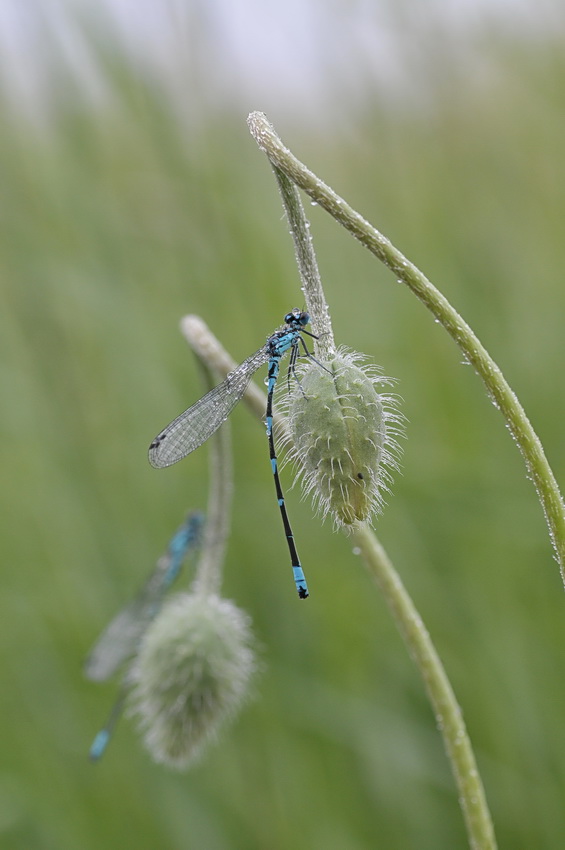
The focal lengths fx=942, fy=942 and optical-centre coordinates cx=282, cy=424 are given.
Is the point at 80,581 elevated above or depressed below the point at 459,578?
below

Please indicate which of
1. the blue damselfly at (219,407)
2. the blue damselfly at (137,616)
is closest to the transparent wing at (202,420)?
the blue damselfly at (219,407)

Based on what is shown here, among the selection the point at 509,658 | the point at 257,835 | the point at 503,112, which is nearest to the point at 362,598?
the point at 509,658

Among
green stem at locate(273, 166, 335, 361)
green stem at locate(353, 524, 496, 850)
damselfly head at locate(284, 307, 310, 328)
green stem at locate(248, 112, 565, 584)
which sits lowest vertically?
green stem at locate(353, 524, 496, 850)

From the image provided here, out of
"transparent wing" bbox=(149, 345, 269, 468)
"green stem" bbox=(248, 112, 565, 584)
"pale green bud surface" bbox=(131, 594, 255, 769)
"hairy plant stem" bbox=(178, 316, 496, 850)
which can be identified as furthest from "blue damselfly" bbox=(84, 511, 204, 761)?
"green stem" bbox=(248, 112, 565, 584)

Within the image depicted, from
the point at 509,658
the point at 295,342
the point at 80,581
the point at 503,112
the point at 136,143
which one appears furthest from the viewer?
the point at 503,112

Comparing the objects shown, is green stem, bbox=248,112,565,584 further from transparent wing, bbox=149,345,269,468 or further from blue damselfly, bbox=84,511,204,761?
blue damselfly, bbox=84,511,204,761

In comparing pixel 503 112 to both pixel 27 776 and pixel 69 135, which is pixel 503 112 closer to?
pixel 69 135

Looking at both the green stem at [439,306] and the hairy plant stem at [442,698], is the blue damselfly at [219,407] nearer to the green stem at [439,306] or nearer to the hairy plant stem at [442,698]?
the hairy plant stem at [442,698]
